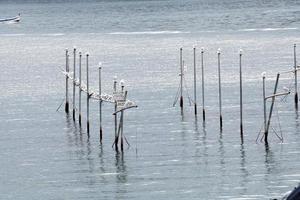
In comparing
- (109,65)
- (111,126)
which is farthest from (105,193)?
(109,65)

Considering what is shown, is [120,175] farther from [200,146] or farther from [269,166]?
[200,146]

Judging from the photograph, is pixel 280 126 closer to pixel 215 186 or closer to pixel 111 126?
pixel 111 126

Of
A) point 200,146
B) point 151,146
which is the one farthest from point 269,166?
point 151,146

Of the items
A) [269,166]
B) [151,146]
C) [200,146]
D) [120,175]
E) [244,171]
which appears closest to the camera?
[244,171]

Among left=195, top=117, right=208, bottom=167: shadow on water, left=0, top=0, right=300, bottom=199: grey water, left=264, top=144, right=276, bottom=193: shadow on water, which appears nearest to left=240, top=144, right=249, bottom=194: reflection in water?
left=0, top=0, right=300, bottom=199: grey water

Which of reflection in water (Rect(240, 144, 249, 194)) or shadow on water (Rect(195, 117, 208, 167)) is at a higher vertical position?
shadow on water (Rect(195, 117, 208, 167))

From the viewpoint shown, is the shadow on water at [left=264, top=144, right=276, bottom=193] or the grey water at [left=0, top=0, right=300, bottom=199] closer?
the grey water at [left=0, top=0, right=300, bottom=199]

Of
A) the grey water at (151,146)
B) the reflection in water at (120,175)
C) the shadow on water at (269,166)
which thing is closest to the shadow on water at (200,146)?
the grey water at (151,146)

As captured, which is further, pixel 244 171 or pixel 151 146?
pixel 151 146

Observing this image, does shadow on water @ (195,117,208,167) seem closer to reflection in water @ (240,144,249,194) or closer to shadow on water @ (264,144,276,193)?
reflection in water @ (240,144,249,194)

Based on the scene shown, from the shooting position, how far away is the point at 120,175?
83.7 meters

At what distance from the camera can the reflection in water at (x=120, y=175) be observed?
3039 inches

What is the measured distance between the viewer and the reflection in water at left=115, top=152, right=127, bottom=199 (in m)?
77.2

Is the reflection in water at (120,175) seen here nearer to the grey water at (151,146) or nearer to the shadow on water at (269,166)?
the grey water at (151,146)
